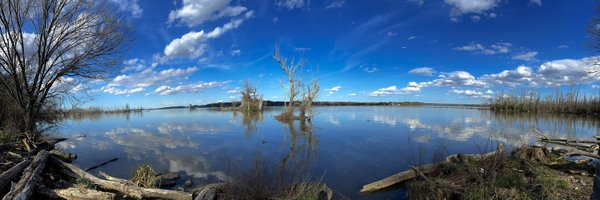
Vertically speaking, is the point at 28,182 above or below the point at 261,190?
above

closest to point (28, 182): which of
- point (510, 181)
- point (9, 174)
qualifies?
point (9, 174)

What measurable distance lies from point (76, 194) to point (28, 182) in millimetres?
802

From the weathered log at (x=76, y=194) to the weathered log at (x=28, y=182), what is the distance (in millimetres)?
259

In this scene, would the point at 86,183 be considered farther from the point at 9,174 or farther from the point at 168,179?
the point at 168,179

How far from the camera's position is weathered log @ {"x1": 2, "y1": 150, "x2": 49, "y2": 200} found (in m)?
4.68

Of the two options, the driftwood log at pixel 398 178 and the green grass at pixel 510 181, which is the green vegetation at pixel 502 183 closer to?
the green grass at pixel 510 181

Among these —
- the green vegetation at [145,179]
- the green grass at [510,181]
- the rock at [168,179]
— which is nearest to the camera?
the green grass at [510,181]

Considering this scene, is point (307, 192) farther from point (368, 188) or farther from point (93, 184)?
point (93, 184)

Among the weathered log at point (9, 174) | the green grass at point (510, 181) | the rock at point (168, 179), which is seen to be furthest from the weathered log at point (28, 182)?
the green grass at point (510, 181)

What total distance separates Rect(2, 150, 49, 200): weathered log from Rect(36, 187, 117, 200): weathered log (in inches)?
10.2

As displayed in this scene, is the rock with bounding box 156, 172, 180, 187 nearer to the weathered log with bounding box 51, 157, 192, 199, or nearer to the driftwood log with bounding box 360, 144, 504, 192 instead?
the weathered log with bounding box 51, 157, 192, 199

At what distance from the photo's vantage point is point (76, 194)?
530cm

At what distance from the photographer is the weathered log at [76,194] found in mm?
5182

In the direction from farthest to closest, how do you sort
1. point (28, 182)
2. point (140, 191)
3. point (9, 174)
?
1. point (140, 191)
2. point (9, 174)
3. point (28, 182)
